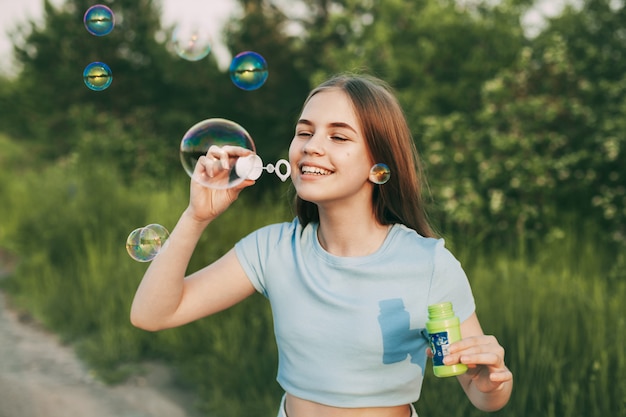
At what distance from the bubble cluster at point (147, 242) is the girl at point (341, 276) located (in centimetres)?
29

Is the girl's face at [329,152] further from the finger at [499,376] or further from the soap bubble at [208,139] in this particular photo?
the finger at [499,376]

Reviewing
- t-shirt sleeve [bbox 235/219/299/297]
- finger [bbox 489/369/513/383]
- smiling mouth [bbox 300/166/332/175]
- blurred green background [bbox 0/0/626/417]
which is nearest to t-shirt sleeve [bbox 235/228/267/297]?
t-shirt sleeve [bbox 235/219/299/297]

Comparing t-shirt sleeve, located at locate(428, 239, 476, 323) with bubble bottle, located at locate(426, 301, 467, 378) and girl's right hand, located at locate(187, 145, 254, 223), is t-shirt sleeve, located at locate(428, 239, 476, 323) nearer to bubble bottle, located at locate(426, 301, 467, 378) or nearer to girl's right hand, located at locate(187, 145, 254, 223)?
bubble bottle, located at locate(426, 301, 467, 378)

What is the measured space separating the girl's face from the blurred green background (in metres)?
0.59

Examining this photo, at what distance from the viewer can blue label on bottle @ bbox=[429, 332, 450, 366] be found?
A: 149cm

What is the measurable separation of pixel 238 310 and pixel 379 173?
2252 millimetres

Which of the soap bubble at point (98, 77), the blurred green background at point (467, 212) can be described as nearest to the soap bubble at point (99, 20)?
the soap bubble at point (98, 77)

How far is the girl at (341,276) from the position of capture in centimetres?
176

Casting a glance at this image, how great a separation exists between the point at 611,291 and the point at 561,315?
88cm

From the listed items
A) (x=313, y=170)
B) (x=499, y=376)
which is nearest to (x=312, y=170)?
(x=313, y=170)

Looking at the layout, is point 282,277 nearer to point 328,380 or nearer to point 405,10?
point 328,380

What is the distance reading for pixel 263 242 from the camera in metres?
1.98

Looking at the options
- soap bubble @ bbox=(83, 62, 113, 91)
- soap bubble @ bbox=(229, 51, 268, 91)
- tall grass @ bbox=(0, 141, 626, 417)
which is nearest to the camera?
soap bubble @ bbox=(83, 62, 113, 91)

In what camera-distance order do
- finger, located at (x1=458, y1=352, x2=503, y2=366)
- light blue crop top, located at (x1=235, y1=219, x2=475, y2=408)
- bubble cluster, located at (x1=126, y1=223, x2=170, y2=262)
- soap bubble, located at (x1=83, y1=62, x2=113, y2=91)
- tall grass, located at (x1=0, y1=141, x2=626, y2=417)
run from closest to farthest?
finger, located at (x1=458, y1=352, x2=503, y2=366) → light blue crop top, located at (x1=235, y1=219, x2=475, y2=408) → bubble cluster, located at (x1=126, y1=223, x2=170, y2=262) → soap bubble, located at (x1=83, y1=62, x2=113, y2=91) → tall grass, located at (x1=0, y1=141, x2=626, y2=417)
